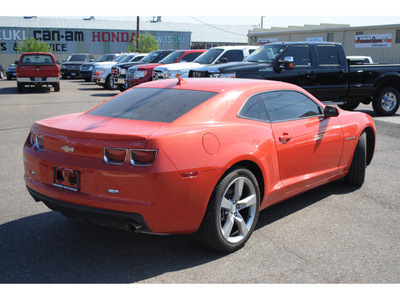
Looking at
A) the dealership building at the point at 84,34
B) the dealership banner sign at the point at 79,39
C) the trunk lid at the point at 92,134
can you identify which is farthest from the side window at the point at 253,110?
the dealership banner sign at the point at 79,39

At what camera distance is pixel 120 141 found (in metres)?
3.57

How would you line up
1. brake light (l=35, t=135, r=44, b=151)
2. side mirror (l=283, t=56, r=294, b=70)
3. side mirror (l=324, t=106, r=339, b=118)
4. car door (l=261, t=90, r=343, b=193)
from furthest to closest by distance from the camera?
side mirror (l=283, t=56, r=294, b=70) → side mirror (l=324, t=106, r=339, b=118) → car door (l=261, t=90, r=343, b=193) → brake light (l=35, t=135, r=44, b=151)

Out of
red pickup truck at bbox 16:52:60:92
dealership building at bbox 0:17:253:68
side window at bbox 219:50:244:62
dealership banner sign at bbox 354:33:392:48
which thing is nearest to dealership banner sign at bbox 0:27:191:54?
dealership building at bbox 0:17:253:68

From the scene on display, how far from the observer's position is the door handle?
183 inches

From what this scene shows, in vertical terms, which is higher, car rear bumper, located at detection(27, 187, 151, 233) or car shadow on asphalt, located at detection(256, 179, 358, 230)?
car rear bumper, located at detection(27, 187, 151, 233)

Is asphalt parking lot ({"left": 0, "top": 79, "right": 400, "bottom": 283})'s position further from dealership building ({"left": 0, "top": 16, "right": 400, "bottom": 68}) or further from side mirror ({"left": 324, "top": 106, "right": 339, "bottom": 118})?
dealership building ({"left": 0, "top": 16, "right": 400, "bottom": 68})

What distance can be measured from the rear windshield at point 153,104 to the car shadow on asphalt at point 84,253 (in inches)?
45.7

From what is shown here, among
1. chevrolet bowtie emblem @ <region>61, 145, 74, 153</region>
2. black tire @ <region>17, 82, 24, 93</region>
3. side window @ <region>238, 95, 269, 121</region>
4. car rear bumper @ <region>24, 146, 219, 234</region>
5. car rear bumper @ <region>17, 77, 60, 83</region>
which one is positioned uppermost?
side window @ <region>238, 95, 269, 121</region>

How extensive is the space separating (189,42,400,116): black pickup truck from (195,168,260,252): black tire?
7.27m

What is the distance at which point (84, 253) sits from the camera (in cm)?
403

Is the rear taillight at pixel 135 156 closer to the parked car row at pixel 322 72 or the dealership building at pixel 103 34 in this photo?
the parked car row at pixel 322 72

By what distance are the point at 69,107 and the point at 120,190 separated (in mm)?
12744

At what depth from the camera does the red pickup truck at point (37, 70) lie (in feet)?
69.6
